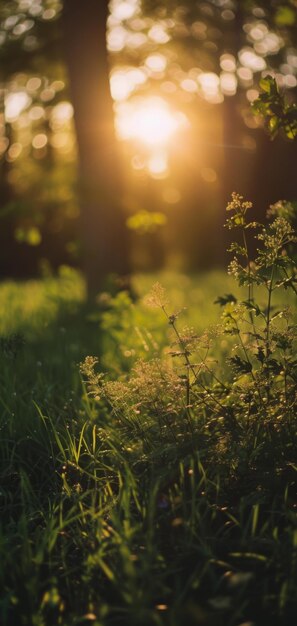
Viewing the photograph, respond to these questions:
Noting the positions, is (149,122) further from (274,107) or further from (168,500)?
(168,500)

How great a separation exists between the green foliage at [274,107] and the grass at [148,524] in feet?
3.81

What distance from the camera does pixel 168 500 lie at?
2.25 meters

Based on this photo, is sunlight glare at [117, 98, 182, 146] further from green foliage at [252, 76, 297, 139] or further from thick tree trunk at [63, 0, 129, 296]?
green foliage at [252, 76, 297, 139]

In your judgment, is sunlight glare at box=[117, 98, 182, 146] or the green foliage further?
sunlight glare at box=[117, 98, 182, 146]

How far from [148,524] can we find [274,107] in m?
1.75

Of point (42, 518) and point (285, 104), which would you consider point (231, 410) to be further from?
point (285, 104)

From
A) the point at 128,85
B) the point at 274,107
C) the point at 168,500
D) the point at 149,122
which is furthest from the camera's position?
the point at 128,85

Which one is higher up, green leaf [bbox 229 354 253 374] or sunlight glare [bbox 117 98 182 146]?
sunlight glare [bbox 117 98 182 146]

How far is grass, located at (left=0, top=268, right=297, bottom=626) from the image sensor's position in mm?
1749

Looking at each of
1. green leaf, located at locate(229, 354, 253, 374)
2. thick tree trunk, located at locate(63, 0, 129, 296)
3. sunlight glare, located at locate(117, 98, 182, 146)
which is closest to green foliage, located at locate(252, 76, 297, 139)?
green leaf, located at locate(229, 354, 253, 374)

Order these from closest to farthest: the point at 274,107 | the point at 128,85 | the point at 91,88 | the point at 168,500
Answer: the point at 168,500
the point at 274,107
the point at 91,88
the point at 128,85

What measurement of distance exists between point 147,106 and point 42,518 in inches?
385

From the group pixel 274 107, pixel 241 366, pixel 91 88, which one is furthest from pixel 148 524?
pixel 91 88

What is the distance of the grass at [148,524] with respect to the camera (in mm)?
1749
